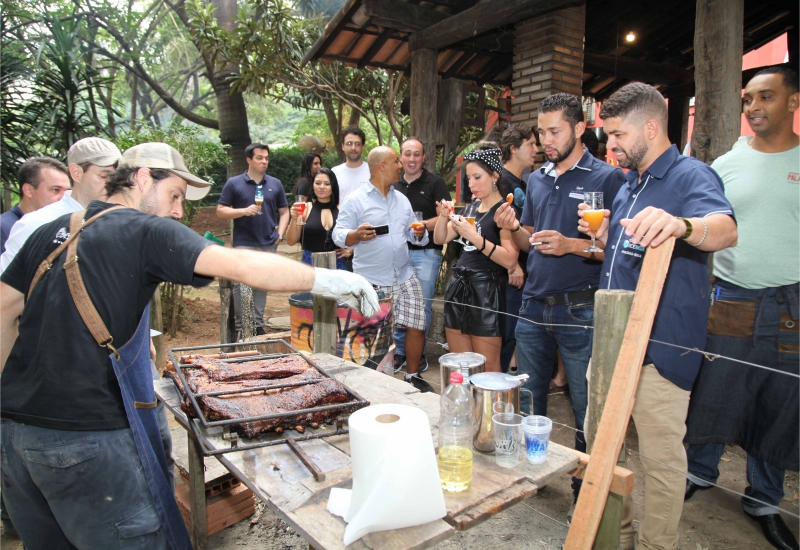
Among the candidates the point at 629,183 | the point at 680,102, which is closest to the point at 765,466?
the point at 629,183

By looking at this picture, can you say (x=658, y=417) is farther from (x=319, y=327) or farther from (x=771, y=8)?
(x=771, y=8)

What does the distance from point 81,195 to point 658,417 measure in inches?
151

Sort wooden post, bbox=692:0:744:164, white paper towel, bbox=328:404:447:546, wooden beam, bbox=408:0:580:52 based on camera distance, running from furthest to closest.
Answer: wooden beam, bbox=408:0:580:52 < wooden post, bbox=692:0:744:164 < white paper towel, bbox=328:404:447:546

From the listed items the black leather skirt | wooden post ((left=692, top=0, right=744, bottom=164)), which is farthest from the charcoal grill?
wooden post ((left=692, top=0, right=744, bottom=164))

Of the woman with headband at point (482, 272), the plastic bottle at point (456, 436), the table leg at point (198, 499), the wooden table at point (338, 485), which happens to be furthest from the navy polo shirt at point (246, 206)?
the plastic bottle at point (456, 436)

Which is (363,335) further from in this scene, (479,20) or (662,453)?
(479,20)

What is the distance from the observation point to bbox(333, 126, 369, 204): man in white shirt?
6.48 meters

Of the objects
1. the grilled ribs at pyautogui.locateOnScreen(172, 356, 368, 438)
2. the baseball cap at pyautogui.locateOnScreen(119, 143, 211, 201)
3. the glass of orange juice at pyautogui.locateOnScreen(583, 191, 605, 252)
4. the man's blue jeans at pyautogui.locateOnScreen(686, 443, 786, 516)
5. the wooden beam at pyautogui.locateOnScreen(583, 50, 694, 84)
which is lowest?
the man's blue jeans at pyautogui.locateOnScreen(686, 443, 786, 516)

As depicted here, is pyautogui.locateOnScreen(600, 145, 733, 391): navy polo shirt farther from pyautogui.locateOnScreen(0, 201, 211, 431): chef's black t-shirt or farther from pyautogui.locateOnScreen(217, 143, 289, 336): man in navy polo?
pyautogui.locateOnScreen(217, 143, 289, 336): man in navy polo

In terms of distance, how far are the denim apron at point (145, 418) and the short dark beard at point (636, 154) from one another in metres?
2.51

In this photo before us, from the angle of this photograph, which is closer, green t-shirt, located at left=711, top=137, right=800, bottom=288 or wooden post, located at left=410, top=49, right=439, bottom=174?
green t-shirt, located at left=711, top=137, right=800, bottom=288

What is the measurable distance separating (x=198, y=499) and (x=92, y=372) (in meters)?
1.50

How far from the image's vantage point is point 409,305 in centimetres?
516

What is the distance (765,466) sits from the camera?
3174mm
